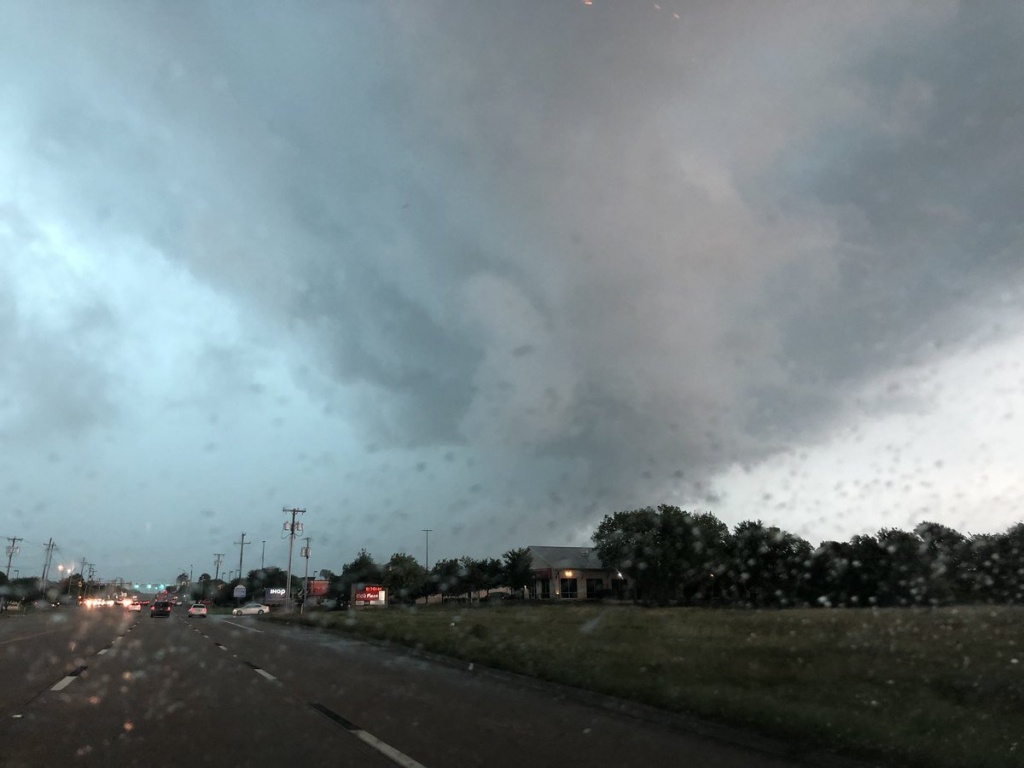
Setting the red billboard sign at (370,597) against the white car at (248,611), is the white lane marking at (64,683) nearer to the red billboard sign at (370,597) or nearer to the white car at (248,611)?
the white car at (248,611)

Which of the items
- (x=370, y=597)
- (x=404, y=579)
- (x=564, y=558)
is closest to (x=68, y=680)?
(x=370, y=597)

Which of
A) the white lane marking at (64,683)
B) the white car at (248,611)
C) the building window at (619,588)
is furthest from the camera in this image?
the building window at (619,588)

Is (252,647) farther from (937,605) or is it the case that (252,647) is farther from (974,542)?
(974,542)

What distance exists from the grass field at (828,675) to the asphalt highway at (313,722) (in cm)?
96

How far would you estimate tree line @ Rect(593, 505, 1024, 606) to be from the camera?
46.0 m

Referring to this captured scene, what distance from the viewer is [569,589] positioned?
8106 cm

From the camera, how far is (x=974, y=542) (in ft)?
157

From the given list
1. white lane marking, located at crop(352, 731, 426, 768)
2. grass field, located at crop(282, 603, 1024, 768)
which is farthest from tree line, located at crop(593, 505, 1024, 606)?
white lane marking, located at crop(352, 731, 426, 768)

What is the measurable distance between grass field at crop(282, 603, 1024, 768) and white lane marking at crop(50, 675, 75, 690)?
345 inches

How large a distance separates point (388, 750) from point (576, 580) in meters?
75.6

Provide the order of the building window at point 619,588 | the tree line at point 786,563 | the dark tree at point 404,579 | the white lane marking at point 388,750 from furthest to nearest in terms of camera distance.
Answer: the dark tree at point 404,579, the building window at point 619,588, the tree line at point 786,563, the white lane marking at point 388,750

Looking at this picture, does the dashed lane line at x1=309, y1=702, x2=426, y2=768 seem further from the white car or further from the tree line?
the white car

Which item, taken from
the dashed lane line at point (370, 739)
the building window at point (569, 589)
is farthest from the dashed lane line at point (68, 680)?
the building window at point (569, 589)

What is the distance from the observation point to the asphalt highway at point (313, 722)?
8414 millimetres
